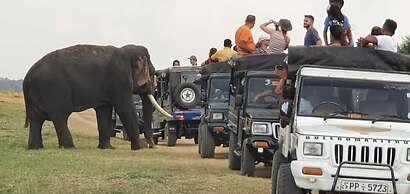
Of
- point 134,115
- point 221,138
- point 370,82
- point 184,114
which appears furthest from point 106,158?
point 370,82

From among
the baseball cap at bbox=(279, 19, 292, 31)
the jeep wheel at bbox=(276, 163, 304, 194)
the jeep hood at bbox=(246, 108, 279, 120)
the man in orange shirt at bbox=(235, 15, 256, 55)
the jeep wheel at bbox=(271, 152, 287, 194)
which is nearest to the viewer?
the jeep wheel at bbox=(276, 163, 304, 194)

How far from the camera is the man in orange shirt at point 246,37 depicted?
1867 cm

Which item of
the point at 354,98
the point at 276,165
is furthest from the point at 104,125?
the point at 354,98

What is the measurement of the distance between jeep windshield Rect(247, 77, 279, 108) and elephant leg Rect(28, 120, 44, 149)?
7.64 m

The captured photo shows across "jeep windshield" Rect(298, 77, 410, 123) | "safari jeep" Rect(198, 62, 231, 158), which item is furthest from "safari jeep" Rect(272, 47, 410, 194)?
"safari jeep" Rect(198, 62, 231, 158)

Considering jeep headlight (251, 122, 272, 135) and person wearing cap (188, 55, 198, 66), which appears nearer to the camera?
jeep headlight (251, 122, 272, 135)

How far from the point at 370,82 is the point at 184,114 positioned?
50.1ft

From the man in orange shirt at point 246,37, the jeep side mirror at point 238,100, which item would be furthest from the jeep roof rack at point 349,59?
the man in orange shirt at point 246,37

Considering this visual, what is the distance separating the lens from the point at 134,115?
23.7 metres

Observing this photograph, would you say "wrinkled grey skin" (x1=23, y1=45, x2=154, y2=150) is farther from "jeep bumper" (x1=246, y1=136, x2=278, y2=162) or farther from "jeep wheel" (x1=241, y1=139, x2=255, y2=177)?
"jeep bumper" (x1=246, y1=136, x2=278, y2=162)

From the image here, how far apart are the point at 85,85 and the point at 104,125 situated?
113cm

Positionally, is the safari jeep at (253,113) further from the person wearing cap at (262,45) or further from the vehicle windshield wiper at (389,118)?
the vehicle windshield wiper at (389,118)

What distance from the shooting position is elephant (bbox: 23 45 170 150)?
22797mm

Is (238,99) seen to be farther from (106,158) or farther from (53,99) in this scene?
(53,99)
